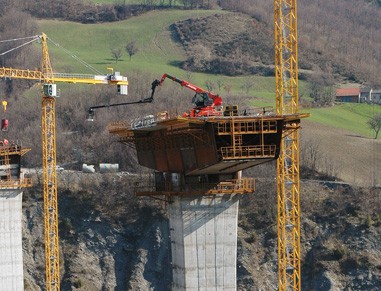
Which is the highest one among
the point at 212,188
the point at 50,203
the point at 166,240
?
the point at 212,188

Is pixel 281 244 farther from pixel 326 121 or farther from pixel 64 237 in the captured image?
pixel 326 121

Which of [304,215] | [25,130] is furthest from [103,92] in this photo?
[304,215]

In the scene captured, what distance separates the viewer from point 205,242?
6038cm

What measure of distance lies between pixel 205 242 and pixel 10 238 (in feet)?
85.6

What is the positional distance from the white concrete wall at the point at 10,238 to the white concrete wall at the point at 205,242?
24255 millimetres

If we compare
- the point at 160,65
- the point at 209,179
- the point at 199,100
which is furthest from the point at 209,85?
the point at 209,179

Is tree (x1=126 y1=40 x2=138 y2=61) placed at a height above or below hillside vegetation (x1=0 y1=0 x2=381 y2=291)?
above

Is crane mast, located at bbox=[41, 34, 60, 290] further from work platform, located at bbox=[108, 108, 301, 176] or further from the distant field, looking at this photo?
the distant field

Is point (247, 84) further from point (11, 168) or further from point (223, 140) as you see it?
point (223, 140)

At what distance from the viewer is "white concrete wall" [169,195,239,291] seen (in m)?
60.2

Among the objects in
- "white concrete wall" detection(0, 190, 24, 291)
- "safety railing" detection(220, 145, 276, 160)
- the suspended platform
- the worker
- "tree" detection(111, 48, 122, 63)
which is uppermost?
"tree" detection(111, 48, 122, 63)

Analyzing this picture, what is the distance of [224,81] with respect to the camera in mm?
177250

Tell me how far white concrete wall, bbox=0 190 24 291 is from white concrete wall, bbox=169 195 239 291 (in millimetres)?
24255

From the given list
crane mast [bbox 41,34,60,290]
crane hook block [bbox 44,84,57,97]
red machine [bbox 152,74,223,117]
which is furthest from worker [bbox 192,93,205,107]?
crane hook block [bbox 44,84,57,97]
